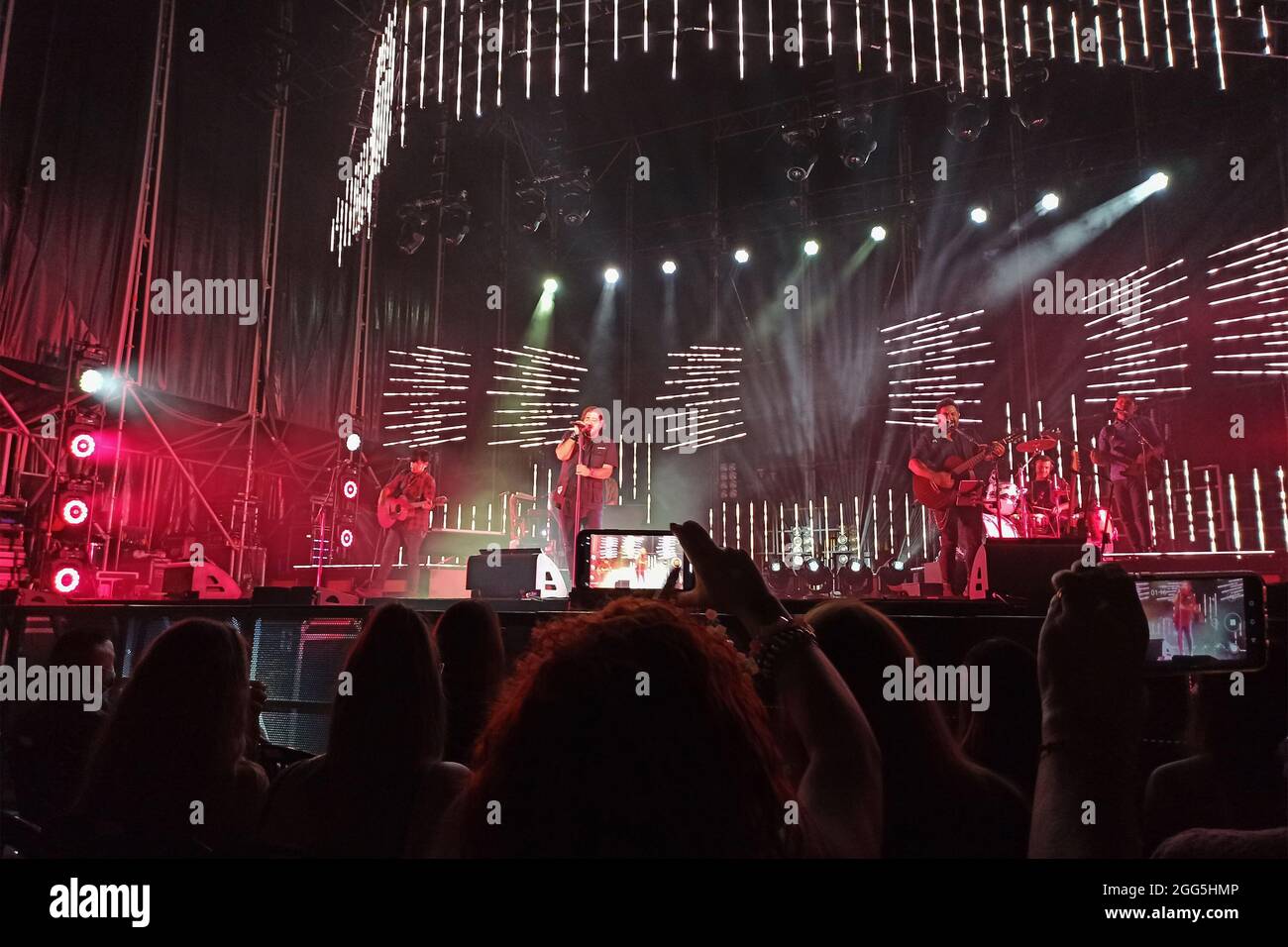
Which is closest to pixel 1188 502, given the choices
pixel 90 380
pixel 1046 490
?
pixel 1046 490

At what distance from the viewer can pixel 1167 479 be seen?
8.89 meters

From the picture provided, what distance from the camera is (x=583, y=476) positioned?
25.5 feet

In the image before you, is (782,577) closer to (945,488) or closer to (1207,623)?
(945,488)

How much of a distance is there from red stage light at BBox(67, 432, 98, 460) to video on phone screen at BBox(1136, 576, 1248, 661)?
7.73m

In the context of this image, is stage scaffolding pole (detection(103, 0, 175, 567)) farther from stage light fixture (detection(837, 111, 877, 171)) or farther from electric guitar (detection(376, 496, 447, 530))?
stage light fixture (detection(837, 111, 877, 171))

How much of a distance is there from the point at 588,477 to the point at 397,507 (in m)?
2.31

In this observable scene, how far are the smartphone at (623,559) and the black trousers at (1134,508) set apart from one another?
293 inches

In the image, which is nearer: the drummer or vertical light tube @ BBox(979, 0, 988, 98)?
vertical light tube @ BBox(979, 0, 988, 98)

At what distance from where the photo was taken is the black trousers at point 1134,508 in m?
8.12

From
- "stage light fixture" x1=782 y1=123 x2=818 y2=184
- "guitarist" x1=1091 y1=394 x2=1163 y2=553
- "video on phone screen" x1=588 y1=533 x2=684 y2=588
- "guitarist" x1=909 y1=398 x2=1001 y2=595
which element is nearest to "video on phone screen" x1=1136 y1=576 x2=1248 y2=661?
"video on phone screen" x1=588 y1=533 x2=684 y2=588

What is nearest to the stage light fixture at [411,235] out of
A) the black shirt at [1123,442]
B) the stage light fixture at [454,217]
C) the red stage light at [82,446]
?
the stage light fixture at [454,217]

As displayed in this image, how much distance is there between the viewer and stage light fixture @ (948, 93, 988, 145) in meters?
9.12

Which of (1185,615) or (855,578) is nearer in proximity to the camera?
(1185,615)
